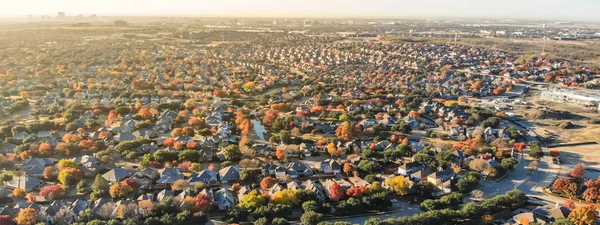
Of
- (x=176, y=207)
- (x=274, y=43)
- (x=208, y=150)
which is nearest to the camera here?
(x=176, y=207)

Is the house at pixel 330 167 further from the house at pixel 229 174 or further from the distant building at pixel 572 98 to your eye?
the distant building at pixel 572 98

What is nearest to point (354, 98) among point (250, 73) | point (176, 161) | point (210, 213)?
point (250, 73)

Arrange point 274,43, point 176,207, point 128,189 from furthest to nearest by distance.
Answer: point 274,43 → point 128,189 → point 176,207

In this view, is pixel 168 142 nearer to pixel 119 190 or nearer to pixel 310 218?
pixel 119 190

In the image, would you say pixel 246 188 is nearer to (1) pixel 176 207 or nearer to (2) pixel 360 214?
(1) pixel 176 207

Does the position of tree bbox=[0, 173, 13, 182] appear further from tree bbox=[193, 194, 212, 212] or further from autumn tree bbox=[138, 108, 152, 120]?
autumn tree bbox=[138, 108, 152, 120]

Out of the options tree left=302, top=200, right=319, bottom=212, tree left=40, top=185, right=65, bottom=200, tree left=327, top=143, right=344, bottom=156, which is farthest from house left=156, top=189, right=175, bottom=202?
tree left=327, top=143, right=344, bottom=156

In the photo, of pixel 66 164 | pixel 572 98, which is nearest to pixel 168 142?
pixel 66 164
